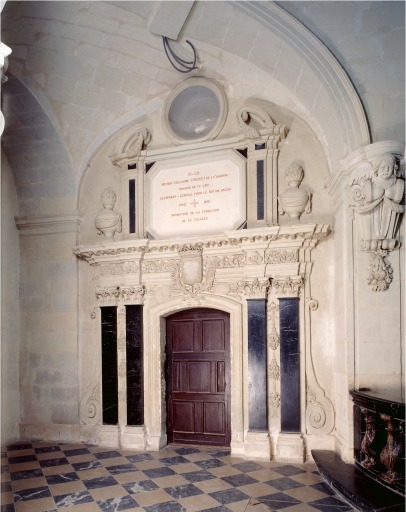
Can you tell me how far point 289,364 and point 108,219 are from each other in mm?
3068

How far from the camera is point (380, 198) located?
4.18 meters

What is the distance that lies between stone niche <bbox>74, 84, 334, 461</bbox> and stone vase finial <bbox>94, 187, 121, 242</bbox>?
0.02m

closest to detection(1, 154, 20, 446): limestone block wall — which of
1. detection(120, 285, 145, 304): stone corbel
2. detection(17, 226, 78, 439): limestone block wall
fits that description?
detection(17, 226, 78, 439): limestone block wall

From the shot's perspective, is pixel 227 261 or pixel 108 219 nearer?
pixel 227 261

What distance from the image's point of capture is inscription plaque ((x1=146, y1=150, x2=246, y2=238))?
19.1 feet

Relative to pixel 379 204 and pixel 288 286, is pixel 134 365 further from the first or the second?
pixel 379 204

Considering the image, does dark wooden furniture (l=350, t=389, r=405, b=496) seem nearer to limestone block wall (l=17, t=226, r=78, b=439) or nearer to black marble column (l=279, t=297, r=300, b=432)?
black marble column (l=279, t=297, r=300, b=432)

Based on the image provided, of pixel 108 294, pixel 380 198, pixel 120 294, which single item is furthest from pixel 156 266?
pixel 380 198

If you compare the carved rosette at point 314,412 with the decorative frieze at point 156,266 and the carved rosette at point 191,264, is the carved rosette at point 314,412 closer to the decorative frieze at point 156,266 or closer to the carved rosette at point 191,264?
the carved rosette at point 191,264

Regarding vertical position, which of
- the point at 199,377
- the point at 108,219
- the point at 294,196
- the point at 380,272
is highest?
the point at 294,196

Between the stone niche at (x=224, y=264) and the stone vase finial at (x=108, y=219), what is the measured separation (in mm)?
20

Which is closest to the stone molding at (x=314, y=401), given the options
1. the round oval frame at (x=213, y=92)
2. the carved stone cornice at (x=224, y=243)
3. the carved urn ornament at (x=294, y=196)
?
the carved stone cornice at (x=224, y=243)

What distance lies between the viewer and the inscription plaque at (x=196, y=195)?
5.83 metres

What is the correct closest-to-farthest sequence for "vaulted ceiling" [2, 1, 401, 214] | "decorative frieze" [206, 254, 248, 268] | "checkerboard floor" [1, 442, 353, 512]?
"checkerboard floor" [1, 442, 353, 512]
"vaulted ceiling" [2, 1, 401, 214]
"decorative frieze" [206, 254, 248, 268]
